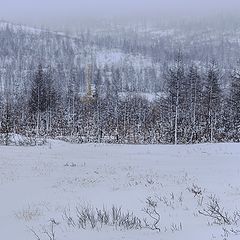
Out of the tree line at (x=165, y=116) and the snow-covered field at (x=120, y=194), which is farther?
the tree line at (x=165, y=116)

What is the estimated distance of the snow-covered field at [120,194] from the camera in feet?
28.2

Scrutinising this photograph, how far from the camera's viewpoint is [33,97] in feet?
185

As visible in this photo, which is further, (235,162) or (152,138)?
(152,138)

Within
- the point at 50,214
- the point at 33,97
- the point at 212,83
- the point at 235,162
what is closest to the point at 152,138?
the point at 212,83

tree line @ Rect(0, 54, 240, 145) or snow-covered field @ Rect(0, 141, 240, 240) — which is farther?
tree line @ Rect(0, 54, 240, 145)

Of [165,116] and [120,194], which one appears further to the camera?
[165,116]

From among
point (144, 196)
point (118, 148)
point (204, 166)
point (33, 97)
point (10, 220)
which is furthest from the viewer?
point (33, 97)

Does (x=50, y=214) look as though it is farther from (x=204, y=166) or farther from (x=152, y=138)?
(x=152, y=138)

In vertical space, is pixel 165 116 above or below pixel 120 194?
below

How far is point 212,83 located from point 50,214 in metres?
39.7

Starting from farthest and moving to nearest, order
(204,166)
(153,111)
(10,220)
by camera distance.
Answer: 1. (153,111)
2. (204,166)
3. (10,220)

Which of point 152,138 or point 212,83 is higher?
point 212,83

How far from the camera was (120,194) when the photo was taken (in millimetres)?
13641

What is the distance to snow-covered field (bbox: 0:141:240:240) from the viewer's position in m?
8.60
